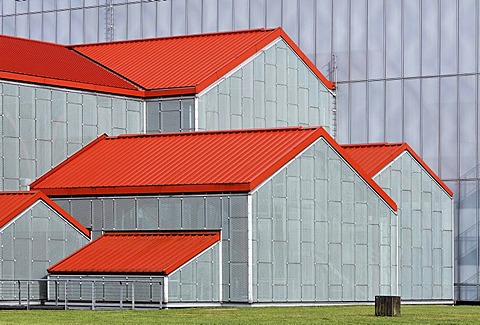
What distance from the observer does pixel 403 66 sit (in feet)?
328

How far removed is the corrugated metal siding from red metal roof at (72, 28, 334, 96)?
649 centimetres

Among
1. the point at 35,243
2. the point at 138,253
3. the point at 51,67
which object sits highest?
the point at 51,67

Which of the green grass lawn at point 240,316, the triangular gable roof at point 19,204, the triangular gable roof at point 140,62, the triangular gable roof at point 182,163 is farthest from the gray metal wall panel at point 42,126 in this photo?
the green grass lawn at point 240,316

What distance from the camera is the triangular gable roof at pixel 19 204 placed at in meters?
80.2

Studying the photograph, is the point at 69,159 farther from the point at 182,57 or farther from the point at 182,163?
the point at 182,57

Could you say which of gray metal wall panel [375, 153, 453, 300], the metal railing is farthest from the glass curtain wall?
the metal railing

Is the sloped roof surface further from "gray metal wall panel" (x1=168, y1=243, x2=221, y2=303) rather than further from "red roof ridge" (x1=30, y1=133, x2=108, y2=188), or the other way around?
"gray metal wall panel" (x1=168, y1=243, x2=221, y2=303)

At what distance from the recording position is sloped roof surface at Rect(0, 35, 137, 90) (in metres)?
89.4

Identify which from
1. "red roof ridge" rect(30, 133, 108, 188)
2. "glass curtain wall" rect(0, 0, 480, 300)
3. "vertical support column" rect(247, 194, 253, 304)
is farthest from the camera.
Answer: "glass curtain wall" rect(0, 0, 480, 300)

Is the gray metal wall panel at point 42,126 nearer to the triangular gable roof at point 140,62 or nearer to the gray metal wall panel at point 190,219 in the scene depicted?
the triangular gable roof at point 140,62

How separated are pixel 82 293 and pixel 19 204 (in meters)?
6.16

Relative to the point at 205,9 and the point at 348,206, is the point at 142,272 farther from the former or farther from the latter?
the point at 205,9

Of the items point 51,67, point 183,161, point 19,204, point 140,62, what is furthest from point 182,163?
point 140,62

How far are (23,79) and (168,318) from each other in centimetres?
2715
